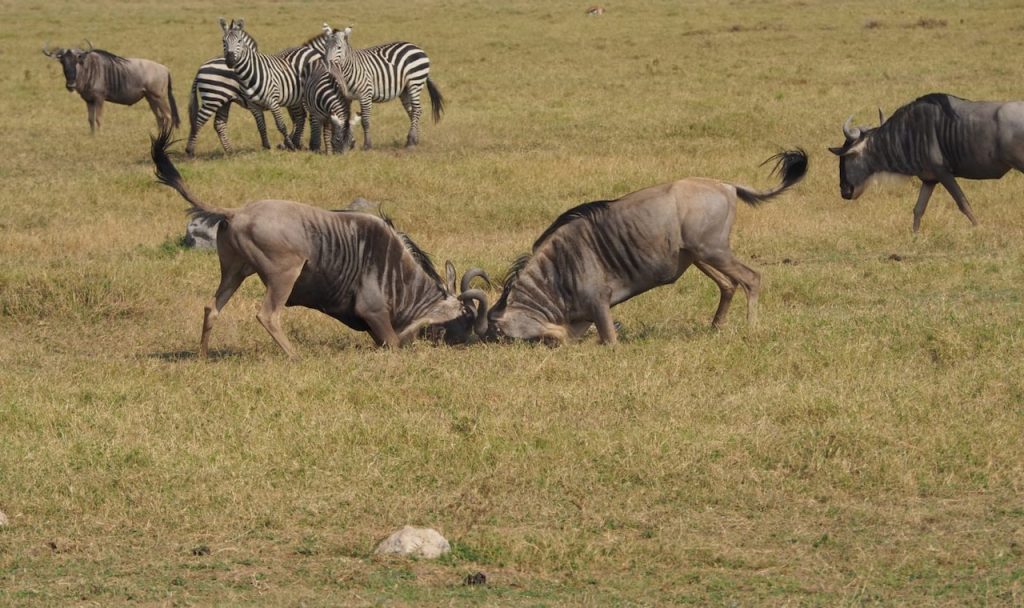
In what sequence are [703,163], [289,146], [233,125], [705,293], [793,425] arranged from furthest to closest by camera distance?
[233,125] → [289,146] → [703,163] → [705,293] → [793,425]

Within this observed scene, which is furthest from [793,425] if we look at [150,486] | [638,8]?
[638,8]

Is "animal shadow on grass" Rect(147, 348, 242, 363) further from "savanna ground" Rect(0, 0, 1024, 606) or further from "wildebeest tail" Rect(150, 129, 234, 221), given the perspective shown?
"wildebeest tail" Rect(150, 129, 234, 221)

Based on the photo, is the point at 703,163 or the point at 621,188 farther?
the point at 703,163

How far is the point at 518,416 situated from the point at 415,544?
5.80 ft

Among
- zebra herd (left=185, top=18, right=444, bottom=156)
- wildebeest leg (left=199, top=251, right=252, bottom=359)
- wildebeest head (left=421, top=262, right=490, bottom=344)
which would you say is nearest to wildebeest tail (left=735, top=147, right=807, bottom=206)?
wildebeest head (left=421, top=262, right=490, bottom=344)

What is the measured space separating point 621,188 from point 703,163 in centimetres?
139

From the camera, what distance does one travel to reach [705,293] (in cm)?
974

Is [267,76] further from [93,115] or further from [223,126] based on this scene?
[93,115]

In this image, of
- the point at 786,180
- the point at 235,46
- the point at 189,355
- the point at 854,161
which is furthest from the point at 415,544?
the point at 235,46

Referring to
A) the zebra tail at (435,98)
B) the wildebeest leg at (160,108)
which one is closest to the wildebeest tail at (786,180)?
the zebra tail at (435,98)

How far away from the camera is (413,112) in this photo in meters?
17.4

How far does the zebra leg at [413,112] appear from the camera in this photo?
17.0 metres

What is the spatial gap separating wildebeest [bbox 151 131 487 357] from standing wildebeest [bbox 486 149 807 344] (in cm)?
29

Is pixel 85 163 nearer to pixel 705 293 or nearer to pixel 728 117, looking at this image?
pixel 728 117
